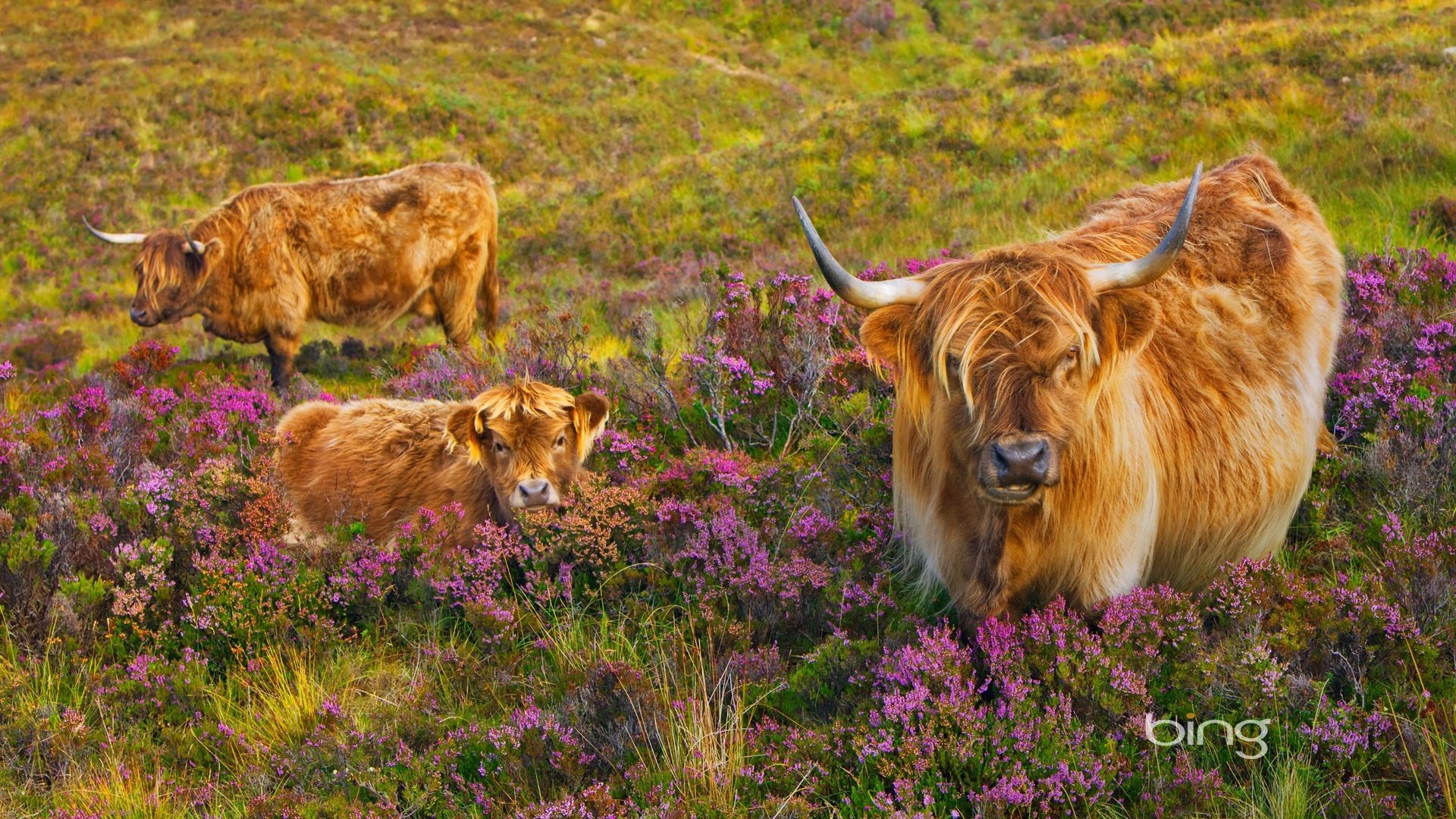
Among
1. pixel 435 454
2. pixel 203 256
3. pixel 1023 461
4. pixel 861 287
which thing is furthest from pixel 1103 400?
pixel 203 256

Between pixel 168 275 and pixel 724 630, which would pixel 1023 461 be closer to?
pixel 724 630

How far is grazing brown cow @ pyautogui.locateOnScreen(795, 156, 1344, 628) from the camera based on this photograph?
Result: 313 cm

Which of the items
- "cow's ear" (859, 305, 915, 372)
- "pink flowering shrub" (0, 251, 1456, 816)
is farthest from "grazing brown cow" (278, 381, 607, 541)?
"cow's ear" (859, 305, 915, 372)

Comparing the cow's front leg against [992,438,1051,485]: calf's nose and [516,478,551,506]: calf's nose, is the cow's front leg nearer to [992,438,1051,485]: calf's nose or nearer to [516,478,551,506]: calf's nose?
[516,478,551,506]: calf's nose

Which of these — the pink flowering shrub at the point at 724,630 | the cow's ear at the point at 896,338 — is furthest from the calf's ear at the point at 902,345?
the pink flowering shrub at the point at 724,630

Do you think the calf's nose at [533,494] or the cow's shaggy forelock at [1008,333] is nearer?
the cow's shaggy forelock at [1008,333]

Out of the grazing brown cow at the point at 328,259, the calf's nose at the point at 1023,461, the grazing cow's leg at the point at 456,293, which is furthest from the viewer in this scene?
the grazing cow's leg at the point at 456,293

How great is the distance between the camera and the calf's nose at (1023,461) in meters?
2.94

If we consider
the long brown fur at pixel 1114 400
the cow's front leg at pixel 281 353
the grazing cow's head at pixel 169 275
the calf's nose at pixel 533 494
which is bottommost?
the cow's front leg at pixel 281 353

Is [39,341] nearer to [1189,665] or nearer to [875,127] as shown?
[875,127]

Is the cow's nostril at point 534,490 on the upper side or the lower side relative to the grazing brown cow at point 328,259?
upper

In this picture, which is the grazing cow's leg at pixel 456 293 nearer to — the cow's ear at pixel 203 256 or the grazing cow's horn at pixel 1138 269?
the cow's ear at pixel 203 256

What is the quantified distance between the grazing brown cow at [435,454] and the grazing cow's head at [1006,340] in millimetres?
2182

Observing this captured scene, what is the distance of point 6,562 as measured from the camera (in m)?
4.65
